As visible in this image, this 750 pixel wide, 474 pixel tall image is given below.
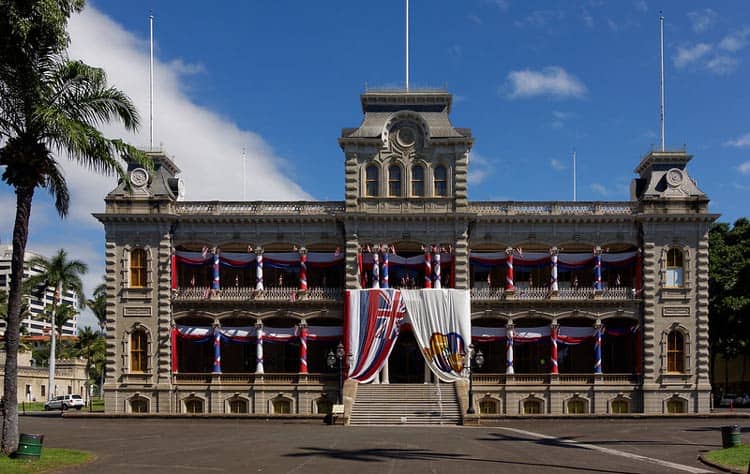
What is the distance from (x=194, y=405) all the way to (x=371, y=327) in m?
12.1

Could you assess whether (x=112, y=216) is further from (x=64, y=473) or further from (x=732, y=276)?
(x=732, y=276)

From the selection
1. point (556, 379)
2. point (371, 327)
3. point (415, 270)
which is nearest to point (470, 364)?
point (556, 379)

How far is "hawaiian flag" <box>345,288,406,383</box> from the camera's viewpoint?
49531 millimetres

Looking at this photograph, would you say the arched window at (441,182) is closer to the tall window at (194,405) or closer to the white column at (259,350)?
the white column at (259,350)

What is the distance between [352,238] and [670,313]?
20.0 m

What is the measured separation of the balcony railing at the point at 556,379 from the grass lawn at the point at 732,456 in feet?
73.6

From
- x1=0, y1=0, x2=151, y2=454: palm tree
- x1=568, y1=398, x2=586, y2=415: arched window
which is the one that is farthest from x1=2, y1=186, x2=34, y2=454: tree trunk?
x1=568, y1=398, x2=586, y2=415: arched window

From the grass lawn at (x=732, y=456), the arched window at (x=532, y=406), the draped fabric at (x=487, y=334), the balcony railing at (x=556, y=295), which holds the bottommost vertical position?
the arched window at (x=532, y=406)

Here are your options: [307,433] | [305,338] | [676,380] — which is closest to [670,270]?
[676,380]

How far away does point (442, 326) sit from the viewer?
49625mm

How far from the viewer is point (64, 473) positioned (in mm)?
23016

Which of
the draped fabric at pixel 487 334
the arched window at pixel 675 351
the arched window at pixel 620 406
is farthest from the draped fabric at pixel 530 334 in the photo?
the arched window at pixel 675 351

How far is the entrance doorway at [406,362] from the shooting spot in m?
52.4

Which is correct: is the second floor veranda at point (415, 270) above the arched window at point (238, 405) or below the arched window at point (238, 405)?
above
